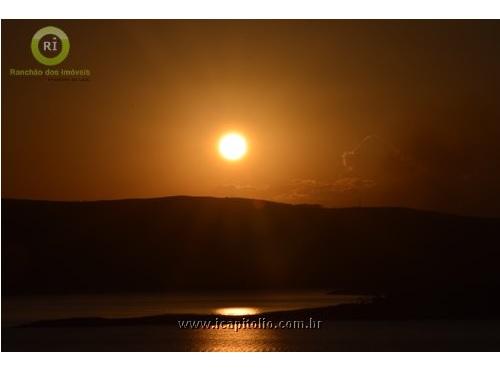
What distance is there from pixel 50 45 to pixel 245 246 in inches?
260

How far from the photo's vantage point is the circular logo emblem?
8.27 metres

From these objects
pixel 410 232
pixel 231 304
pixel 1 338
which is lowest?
pixel 1 338

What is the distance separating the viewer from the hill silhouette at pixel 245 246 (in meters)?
11.8

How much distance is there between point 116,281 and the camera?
13023mm

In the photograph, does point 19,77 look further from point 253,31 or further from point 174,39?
point 253,31

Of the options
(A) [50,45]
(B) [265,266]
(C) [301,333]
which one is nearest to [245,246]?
(B) [265,266]

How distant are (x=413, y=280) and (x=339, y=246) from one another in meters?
2.62

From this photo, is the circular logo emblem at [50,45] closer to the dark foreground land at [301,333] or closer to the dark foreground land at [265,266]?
the dark foreground land at [265,266]

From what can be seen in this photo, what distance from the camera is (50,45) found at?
8.41m

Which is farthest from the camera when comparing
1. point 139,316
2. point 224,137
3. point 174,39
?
point 139,316

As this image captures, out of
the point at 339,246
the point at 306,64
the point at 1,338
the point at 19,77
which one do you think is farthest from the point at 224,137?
the point at 339,246

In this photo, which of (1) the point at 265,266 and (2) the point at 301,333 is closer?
(2) the point at 301,333

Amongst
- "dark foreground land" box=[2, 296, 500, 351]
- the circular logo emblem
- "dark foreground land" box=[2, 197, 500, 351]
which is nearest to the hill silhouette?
"dark foreground land" box=[2, 197, 500, 351]

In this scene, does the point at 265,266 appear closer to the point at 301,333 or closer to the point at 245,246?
the point at 245,246
